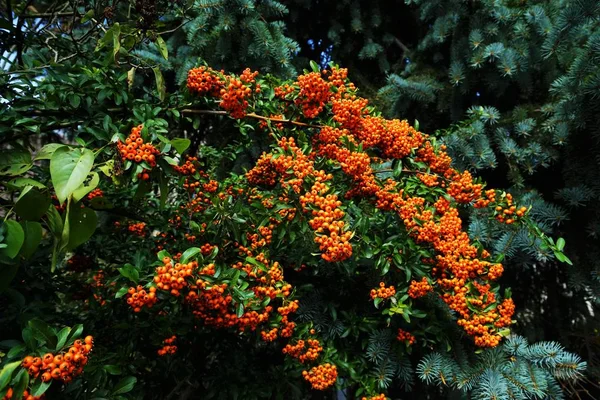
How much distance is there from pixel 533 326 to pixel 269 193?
205cm

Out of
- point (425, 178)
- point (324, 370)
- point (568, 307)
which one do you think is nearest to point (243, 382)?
point (324, 370)

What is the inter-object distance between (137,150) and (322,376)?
0.96 meters

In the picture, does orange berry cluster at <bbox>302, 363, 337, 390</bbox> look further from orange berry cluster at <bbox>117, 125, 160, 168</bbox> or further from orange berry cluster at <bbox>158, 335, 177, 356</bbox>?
orange berry cluster at <bbox>117, 125, 160, 168</bbox>

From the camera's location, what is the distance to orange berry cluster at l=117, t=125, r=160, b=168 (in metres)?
0.96

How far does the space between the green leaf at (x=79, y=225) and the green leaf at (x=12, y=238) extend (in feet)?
0.31

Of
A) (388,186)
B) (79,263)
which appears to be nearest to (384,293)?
(388,186)

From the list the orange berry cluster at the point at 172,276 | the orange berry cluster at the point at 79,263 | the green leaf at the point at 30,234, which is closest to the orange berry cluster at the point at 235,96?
the orange berry cluster at the point at 172,276

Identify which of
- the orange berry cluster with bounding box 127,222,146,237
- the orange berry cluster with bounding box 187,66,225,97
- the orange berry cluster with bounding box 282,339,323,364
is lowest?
the orange berry cluster with bounding box 282,339,323,364

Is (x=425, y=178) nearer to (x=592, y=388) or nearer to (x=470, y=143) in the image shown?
(x=470, y=143)

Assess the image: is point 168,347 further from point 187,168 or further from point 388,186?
point 388,186

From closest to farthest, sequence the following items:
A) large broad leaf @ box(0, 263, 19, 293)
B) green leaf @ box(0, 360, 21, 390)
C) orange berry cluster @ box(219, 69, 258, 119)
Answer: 1. green leaf @ box(0, 360, 21, 390)
2. large broad leaf @ box(0, 263, 19, 293)
3. orange berry cluster @ box(219, 69, 258, 119)

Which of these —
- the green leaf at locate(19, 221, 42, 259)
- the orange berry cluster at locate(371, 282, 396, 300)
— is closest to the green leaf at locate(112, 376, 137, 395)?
the green leaf at locate(19, 221, 42, 259)

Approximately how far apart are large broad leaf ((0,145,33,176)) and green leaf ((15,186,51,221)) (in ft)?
0.45

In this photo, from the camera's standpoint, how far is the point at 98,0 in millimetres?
1289
